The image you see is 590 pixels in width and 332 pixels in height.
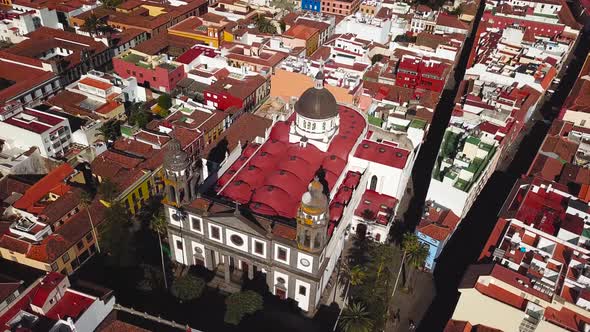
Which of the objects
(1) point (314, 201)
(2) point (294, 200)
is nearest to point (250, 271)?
(2) point (294, 200)

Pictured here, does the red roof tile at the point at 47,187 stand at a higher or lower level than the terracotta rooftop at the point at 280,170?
lower

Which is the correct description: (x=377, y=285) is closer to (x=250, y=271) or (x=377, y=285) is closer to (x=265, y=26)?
(x=250, y=271)

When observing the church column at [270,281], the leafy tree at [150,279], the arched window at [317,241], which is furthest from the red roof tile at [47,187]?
the arched window at [317,241]

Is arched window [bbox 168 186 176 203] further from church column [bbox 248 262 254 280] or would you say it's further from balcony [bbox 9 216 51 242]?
balcony [bbox 9 216 51 242]

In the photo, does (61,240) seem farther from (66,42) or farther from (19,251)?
(66,42)

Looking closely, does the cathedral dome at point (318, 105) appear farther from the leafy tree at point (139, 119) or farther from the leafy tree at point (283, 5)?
the leafy tree at point (283, 5)

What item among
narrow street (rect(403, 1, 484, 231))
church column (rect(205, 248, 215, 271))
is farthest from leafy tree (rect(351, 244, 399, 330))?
church column (rect(205, 248, 215, 271))

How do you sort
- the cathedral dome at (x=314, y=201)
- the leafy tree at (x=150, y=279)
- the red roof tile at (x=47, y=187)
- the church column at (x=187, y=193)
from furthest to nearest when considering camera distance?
the red roof tile at (x=47, y=187) → the leafy tree at (x=150, y=279) → the church column at (x=187, y=193) → the cathedral dome at (x=314, y=201)

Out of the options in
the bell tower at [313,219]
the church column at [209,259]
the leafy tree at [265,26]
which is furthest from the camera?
the leafy tree at [265,26]
